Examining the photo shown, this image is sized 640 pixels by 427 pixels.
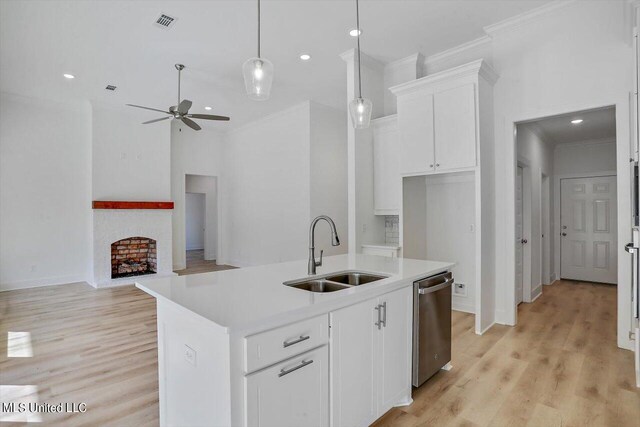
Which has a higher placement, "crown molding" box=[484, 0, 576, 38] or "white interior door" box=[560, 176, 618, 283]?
"crown molding" box=[484, 0, 576, 38]

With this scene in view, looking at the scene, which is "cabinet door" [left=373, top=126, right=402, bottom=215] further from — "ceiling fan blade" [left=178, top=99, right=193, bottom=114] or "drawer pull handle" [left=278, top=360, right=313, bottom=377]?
"drawer pull handle" [left=278, top=360, right=313, bottom=377]

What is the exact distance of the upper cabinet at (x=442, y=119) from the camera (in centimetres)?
358

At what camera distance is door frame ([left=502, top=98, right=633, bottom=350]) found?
121 inches

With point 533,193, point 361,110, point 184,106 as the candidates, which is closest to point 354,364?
point 361,110

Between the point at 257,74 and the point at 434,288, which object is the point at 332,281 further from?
the point at 257,74

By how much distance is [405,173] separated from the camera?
4109mm

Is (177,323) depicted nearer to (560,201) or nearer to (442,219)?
(442,219)

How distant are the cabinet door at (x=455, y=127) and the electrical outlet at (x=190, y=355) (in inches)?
126

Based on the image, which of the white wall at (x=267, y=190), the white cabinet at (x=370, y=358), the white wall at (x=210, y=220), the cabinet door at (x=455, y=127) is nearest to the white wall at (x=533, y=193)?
the cabinet door at (x=455, y=127)

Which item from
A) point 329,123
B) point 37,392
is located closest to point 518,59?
point 329,123

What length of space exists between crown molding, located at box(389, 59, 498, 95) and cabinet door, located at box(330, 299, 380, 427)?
112 inches

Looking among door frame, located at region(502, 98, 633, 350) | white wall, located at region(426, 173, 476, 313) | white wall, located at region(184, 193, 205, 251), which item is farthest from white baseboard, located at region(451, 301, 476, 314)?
white wall, located at region(184, 193, 205, 251)

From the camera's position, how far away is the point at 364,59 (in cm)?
450

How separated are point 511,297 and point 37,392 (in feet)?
14.5
